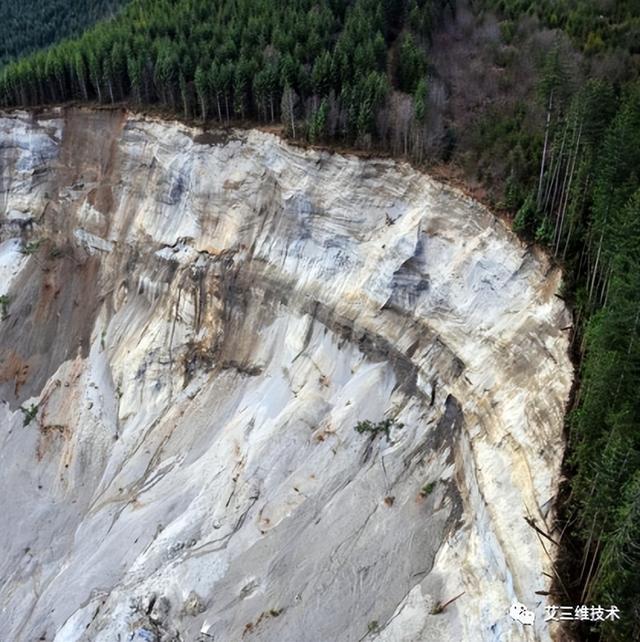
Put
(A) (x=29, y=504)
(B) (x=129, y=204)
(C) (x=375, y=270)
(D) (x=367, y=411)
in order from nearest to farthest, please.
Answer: (D) (x=367, y=411) < (C) (x=375, y=270) < (A) (x=29, y=504) < (B) (x=129, y=204)

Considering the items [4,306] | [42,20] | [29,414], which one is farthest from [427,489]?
[42,20]

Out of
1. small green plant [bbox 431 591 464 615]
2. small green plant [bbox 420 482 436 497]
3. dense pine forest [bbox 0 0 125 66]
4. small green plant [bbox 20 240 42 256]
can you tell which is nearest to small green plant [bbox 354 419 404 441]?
small green plant [bbox 420 482 436 497]

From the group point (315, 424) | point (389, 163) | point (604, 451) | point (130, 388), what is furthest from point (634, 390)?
point (130, 388)

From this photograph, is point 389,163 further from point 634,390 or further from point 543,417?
point 634,390

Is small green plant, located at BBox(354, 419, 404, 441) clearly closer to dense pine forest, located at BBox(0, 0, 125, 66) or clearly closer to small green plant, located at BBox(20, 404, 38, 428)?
small green plant, located at BBox(20, 404, 38, 428)

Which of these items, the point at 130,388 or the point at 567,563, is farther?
the point at 130,388

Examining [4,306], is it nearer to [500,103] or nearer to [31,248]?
[31,248]

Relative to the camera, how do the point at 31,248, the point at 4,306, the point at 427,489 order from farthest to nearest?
the point at 31,248, the point at 4,306, the point at 427,489
